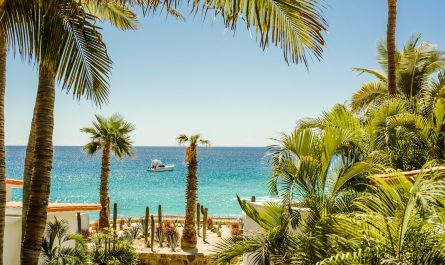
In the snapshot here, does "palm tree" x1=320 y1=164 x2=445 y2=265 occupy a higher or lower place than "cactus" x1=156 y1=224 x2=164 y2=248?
higher

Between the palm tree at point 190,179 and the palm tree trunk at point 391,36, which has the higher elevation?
the palm tree trunk at point 391,36

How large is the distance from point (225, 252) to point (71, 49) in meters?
3.31

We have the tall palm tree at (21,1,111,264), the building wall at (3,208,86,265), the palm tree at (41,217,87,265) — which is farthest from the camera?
the building wall at (3,208,86,265)

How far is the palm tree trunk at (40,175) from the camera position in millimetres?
6559

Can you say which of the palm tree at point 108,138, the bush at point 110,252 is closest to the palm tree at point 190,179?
the bush at point 110,252

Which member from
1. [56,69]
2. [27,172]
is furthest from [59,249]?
[56,69]

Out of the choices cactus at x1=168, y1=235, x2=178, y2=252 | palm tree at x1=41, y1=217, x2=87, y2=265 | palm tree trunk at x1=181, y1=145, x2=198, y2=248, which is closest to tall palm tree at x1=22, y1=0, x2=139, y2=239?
Answer: palm tree at x1=41, y1=217, x2=87, y2=265

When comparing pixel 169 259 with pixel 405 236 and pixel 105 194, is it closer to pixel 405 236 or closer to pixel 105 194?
pixel 105 194

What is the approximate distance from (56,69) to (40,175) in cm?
259

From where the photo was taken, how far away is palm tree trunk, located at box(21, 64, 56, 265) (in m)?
6.56

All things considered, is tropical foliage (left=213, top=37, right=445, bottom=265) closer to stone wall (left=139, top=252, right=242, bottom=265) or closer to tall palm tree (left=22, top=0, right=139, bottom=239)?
tall palm tree (left=22, top=0, right=139, bottom=239)

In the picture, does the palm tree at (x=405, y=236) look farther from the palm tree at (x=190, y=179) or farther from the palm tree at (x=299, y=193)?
the palm tree at (x=190, y=179)

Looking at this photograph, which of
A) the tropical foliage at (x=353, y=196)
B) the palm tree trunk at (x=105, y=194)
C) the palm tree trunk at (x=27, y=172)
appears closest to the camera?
the tropical foliage at (x=353, y=196)

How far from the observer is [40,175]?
6758 millimetres
